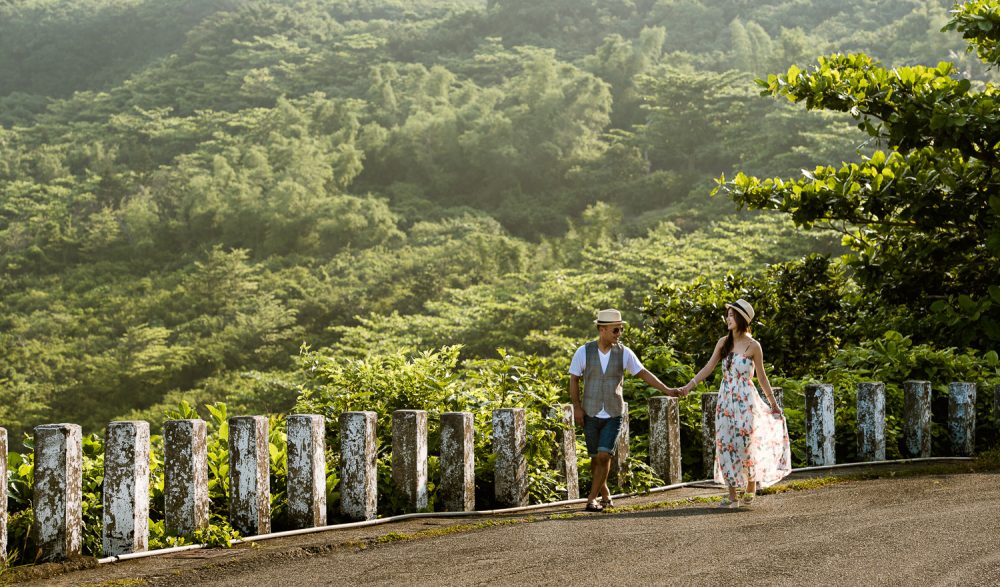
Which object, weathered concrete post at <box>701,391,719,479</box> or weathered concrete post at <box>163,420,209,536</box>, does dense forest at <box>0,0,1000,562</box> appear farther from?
weathered concrete post at <box>701,391,719,479</box>

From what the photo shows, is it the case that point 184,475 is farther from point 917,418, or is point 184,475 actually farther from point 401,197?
point 401,197

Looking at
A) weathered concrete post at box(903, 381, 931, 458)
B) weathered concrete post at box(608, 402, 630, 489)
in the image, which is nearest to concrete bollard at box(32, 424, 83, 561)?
weathered concrete post at box(608, 402, 630, 489)

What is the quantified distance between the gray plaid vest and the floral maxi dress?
2.52ft

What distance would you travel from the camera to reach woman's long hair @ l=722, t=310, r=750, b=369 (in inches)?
287

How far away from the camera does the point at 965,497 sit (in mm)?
6879

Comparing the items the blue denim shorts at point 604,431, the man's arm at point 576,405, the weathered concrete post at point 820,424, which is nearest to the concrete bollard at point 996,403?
the weathered concrete post at point 820,424

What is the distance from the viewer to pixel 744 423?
721 cm

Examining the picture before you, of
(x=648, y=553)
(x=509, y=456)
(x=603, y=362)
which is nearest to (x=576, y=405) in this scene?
(x=603, y=362)

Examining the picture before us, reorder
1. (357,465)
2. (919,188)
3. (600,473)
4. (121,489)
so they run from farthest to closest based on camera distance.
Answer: (919,188) → (600,473) → (357,465) → (121,489)

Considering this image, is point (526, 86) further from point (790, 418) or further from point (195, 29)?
point (790, 418)

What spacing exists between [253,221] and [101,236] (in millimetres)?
6615

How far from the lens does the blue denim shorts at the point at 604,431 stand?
6.99 m

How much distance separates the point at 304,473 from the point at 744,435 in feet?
9.49

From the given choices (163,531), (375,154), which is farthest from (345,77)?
(163,531)
